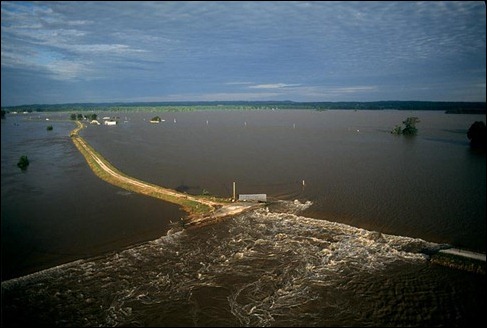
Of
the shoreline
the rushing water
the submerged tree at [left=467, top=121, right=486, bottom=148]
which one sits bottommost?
the rushing water

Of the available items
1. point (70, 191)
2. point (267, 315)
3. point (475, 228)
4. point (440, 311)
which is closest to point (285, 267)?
point (267, 315)

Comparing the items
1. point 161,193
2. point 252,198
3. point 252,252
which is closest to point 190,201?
point 161,193

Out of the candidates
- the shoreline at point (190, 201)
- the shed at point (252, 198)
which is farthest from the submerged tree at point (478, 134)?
the shoreline at point (190, 201)

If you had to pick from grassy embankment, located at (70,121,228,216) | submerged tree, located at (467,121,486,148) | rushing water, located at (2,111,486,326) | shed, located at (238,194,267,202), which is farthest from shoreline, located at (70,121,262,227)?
submerged tree, located at (467,121,486,148)

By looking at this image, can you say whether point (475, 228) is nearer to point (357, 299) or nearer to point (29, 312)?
→ point (357, 299)

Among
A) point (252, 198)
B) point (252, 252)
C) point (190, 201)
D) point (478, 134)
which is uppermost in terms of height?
point (478, 134)

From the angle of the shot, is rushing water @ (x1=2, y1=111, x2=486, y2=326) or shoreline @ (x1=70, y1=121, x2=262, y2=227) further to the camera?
shoreline @ (x1=70, y1=121, x2=262, y2=227)

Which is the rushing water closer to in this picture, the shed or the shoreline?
the shoreline

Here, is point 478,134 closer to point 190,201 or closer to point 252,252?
point 190,201
